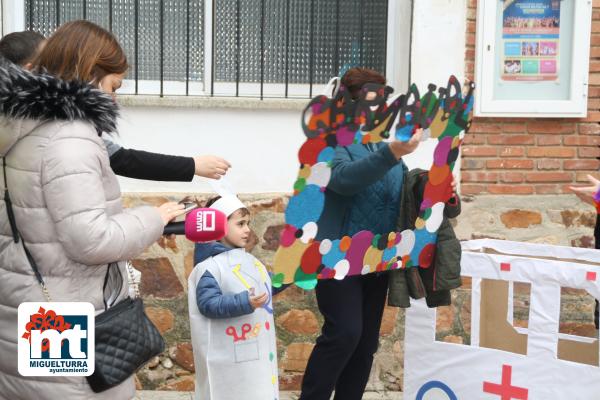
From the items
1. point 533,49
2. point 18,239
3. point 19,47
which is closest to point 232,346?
point 18,239

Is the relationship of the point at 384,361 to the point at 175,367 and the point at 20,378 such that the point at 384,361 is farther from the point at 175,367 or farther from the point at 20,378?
the point at 20,378

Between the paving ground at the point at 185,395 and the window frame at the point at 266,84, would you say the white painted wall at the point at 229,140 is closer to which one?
the window frame at the point at 266,84

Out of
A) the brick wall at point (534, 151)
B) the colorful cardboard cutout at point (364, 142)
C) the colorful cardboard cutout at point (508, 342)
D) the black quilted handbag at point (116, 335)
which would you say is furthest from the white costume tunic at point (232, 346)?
the brick wall at point (534, 151)

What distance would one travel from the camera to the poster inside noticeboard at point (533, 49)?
536 centimetres

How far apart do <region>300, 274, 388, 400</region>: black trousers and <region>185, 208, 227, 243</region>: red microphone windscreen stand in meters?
1.01

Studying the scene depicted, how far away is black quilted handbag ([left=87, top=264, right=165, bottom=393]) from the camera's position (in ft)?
9.05

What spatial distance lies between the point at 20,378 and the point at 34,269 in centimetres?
32

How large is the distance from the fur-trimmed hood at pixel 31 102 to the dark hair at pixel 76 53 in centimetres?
9

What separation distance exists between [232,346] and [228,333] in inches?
2.2

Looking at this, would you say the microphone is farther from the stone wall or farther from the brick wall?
the brick wall

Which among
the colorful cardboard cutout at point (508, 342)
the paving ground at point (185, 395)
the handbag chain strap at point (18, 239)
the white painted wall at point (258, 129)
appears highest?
the white painted wall at point (258, 129)

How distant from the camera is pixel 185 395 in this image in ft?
17.6

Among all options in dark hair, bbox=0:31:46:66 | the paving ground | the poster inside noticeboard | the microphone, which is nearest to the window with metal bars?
the poster inside noticeboard

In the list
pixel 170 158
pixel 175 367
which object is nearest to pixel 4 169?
pixel 170 158
